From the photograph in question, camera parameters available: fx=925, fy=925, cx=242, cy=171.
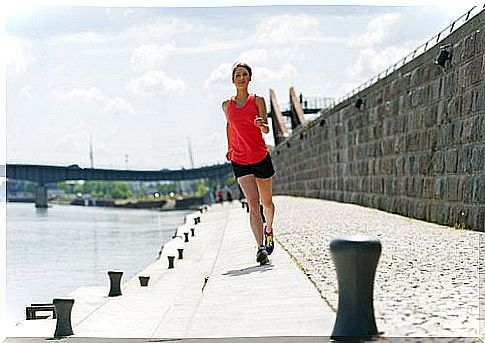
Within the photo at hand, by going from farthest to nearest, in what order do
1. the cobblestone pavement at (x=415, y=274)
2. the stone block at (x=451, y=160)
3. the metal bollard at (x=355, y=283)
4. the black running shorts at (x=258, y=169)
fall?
the stone block at (x=451, y=160), the black running shorts at (x=258, y=169), the cobblestone pavement at (x=415, y=274), the metal bollard at (x=355, y=283)

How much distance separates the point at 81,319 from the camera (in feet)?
33.9

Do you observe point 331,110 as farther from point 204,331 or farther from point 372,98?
point 204,331

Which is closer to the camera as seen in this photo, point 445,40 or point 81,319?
point 81,319

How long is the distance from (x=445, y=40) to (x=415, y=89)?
215 centimetres

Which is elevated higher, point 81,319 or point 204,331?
point 204,331

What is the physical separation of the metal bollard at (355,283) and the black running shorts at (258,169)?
307cm

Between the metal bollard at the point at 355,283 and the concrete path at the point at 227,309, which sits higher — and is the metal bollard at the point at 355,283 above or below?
above

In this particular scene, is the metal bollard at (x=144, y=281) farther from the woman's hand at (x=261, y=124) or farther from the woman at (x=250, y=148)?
the woman's hand at (x=261, y=124)

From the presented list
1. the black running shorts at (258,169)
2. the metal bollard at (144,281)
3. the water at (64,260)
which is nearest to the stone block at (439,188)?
the metal bollard at (144,281)

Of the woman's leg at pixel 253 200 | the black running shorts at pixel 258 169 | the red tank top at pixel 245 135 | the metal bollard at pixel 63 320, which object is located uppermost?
the red tank top at pixel 245 135

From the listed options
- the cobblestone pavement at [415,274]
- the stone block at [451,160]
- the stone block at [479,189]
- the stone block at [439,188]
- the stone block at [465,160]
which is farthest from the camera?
the stone block at [439,188]

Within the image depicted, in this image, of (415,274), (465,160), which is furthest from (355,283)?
(465,160)

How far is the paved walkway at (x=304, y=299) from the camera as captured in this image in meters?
5.09

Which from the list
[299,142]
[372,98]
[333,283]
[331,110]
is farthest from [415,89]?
[299,142]
